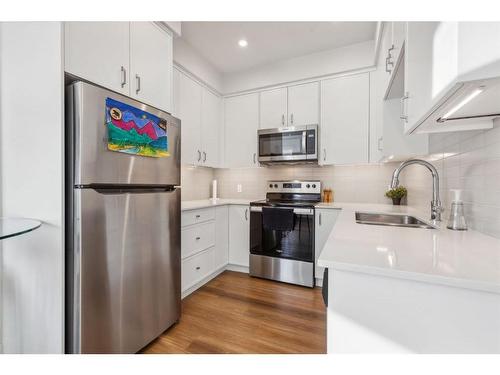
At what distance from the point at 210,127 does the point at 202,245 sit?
4.81ft

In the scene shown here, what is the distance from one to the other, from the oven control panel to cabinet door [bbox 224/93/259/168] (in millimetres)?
370

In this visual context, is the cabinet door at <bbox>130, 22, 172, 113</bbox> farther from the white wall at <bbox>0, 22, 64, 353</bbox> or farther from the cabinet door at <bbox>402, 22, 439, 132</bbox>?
the cabinet door at <bbox>402, 22, 439, 132</bbox>

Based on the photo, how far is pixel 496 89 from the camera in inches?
26.8

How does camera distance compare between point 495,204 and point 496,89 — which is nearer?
point 496,89

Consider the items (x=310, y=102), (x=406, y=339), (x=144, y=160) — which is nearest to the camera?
(x=406, y=339)

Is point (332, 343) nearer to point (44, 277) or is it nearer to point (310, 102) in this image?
point (44, 277)

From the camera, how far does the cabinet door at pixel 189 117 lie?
2488 mm

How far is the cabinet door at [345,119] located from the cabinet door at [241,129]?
0.86 meters

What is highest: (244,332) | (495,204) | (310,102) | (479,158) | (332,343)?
(310,102)

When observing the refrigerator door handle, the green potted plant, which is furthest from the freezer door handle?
the green potted plant

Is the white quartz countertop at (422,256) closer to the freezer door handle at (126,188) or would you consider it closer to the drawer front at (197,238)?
the freezer door handle at (126,188)

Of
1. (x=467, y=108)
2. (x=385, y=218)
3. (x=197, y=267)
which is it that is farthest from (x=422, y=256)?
(x=197, y=267)
